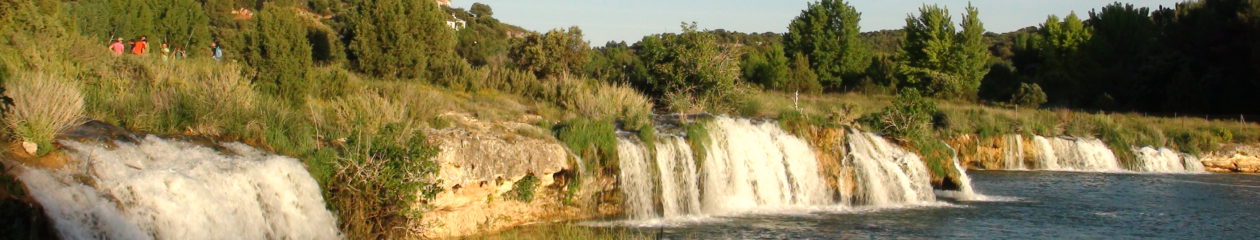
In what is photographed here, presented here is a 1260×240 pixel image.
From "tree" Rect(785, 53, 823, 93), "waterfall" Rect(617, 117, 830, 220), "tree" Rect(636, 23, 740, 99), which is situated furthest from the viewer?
"tree" Rect(785, 53, 823, 93)

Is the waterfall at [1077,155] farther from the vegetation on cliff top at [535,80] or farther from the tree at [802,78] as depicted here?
the tree at [802,78]

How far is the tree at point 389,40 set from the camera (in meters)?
26.2

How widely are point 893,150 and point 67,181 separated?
59.0ft

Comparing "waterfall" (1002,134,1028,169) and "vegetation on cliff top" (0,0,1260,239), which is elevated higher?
"vegetation on cliff top" (0,0,1260,239)

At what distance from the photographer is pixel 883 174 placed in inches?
866

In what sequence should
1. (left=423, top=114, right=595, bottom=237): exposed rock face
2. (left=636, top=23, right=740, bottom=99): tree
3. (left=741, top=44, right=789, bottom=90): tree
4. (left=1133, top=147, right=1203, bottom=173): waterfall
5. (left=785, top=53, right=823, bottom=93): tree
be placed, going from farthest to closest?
(left=741, top=44, right=789, bottom=90): tree < (left=785, top=53, right=823, bottom=93): tree < (left=1133, top=147, right=1203, bottom=173): waterfall < (left=636, top=23, right=740, bottom=99): tree < (left=423, top=114, right=595, bottom=237): exposed rock face

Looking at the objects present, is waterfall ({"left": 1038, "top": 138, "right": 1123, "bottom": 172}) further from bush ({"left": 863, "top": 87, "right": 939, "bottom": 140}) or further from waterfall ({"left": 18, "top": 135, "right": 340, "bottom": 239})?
waterfall ({"left": 18, "top": 135, "right": 340, "bottom": 239})

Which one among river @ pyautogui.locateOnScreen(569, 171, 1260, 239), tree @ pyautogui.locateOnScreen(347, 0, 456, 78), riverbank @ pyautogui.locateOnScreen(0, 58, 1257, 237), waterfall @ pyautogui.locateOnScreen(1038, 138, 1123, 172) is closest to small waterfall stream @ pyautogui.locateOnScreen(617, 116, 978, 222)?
riverbank @ pyautogui.locateOnScreen(0, 58, 1257, 237)

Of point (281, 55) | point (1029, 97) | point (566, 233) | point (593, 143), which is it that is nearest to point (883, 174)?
point (593, 143)

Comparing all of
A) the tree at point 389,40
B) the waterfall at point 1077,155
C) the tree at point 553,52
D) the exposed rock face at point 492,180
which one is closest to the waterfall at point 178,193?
the exposed rock face at point 492,180

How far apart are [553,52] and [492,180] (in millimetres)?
18940

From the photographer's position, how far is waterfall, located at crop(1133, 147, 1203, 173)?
33.0 m

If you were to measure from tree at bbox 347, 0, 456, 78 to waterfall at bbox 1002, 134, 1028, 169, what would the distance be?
18093mm

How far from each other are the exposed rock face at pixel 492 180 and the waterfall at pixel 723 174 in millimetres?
1213
